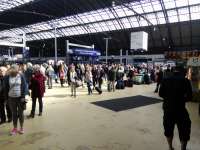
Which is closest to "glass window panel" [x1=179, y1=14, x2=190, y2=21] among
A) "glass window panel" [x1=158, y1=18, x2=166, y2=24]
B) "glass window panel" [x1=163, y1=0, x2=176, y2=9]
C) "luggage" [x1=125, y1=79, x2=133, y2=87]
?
"glass window panel" [x1=158, y1=18, x2=166, y2=24]

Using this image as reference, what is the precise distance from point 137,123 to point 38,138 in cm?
298

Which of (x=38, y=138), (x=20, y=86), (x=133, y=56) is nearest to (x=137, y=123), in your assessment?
(x=38, y=138)

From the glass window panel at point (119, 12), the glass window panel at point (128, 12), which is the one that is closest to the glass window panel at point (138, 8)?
the glass window panel at point (128, 12)

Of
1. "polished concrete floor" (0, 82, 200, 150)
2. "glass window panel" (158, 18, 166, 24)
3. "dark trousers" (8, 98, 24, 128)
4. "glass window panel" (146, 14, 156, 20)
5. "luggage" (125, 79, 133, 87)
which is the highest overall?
"glass window panel" (146, 14, 156, 20)

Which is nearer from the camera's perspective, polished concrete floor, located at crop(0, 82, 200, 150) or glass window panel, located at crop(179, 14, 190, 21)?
polished concrete floor, located at crop(0, 82, 200, 150)

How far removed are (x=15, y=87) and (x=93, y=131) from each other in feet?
7.22

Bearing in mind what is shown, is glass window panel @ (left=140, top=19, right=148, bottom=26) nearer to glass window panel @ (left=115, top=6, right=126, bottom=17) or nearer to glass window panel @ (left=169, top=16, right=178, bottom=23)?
glass window panel @ (left=115, top=6, right=126, bottom=17)

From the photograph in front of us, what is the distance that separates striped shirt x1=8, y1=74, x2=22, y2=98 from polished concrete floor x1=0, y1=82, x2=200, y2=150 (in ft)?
3.22

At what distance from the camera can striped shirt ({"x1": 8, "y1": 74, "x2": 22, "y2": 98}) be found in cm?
603

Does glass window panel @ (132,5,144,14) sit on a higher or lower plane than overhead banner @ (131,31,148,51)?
higher

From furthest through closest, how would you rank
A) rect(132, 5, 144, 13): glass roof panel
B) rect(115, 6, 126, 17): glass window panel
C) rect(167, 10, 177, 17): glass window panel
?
rect(115, 6, 126, 17): glass window panel < rect(132, 5, 144, 13): glass roof panel < rect(167, 10, 177, 17): glass window panel

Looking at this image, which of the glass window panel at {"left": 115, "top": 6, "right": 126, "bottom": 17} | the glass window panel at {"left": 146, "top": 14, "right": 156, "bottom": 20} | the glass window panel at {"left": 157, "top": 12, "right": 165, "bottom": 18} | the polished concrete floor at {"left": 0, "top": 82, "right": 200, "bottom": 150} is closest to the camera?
the polished concrete floor at {"left": 0, "top": 82, "right": 200, "bottom": 150}

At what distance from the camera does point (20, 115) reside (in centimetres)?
618

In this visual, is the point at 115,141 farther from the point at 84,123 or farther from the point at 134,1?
the point at 134,1
